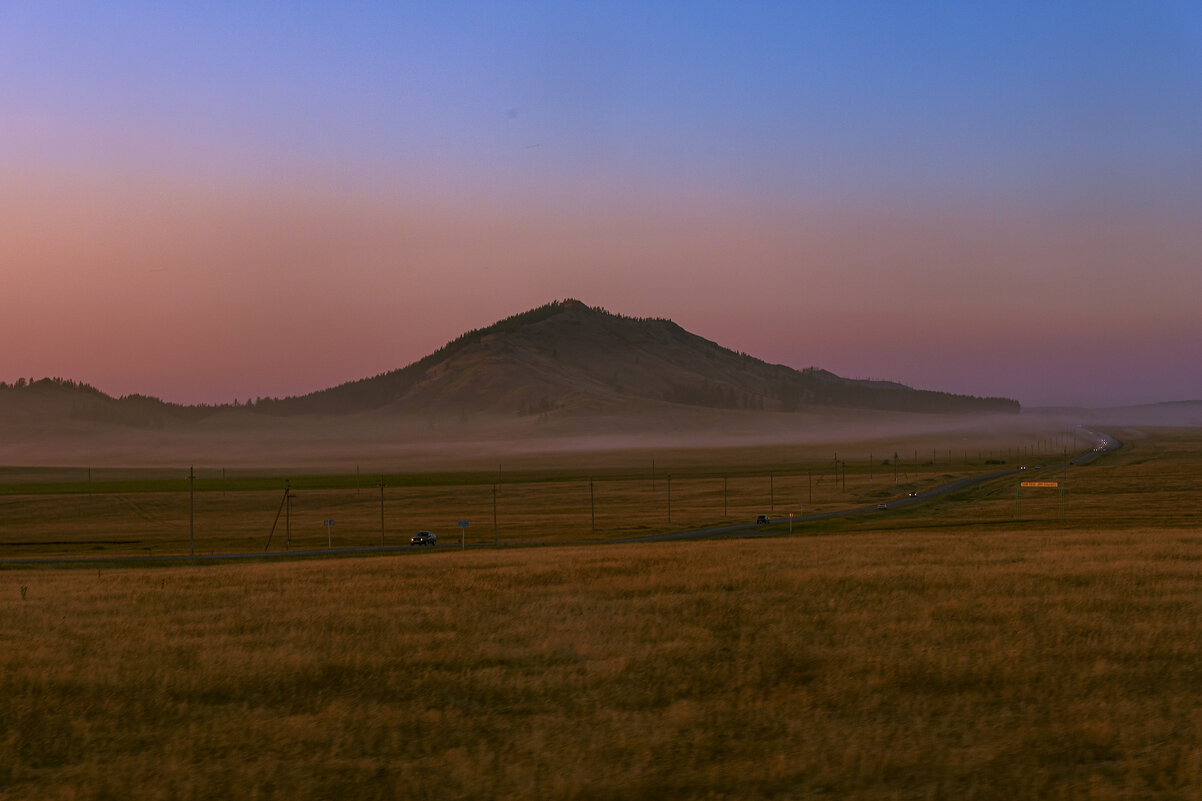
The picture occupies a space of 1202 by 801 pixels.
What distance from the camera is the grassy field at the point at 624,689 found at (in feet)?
41.8

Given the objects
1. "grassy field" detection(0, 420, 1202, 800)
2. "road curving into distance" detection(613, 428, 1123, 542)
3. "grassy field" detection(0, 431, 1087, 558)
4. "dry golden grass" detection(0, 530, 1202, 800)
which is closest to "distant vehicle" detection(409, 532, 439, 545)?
"grassy field" detection(0, 431, 1087, 558)

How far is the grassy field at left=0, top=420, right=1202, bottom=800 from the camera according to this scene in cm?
1273

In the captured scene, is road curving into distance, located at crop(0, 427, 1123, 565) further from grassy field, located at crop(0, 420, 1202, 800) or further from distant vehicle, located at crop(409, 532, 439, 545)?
grassy field, located at crop(0, 420, 1202, 800)

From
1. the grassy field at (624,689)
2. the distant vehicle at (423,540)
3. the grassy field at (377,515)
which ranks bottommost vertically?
the grassy field at (377,515)

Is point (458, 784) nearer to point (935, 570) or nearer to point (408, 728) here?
point (408, 728)

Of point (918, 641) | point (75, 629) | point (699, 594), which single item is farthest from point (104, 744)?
point (699, 594)

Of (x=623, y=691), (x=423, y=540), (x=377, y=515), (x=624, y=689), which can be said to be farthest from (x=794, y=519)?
(x=623, y=691)

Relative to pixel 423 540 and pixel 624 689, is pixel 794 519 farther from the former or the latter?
pixel 624 689

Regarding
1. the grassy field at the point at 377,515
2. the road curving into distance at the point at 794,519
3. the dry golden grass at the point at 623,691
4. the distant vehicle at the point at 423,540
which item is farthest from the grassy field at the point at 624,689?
the grassy field at the point at 377,515

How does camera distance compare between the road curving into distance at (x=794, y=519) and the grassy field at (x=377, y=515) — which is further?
the grassy field at (x=377, y=515)

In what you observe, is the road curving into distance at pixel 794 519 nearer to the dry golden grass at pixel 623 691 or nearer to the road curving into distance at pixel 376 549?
the road curving into distance at pixel 376 549

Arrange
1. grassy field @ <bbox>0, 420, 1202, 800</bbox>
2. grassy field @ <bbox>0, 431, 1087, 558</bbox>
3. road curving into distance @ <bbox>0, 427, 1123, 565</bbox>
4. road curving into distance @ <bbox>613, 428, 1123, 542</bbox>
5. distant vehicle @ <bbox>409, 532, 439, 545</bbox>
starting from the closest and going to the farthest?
grassy field @ <bbox>0, 420, 1202, 800</bbox>
road curving into distance @ <bbox>0, 427, 1123, 565</bbox>
road curving into distance @ <bbox>613, 428, 1123, 542</bbox>
distant vehicle @ <bbox>409, 532, 439, 545</bbox>
grassy field @ <bbox>0, 431, 1087, 558</bbox>

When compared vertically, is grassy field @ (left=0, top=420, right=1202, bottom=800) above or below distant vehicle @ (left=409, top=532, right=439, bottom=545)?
above

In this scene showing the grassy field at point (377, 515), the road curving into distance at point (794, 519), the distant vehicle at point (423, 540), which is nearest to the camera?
the road curving into distance at point (794, 519)
